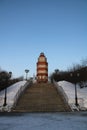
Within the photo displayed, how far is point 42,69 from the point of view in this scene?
247 feet

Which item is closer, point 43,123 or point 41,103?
point 43,123

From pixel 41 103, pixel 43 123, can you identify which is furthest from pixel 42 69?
pixel 43 123

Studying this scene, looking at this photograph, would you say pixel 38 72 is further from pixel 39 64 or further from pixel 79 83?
pixel 79 83

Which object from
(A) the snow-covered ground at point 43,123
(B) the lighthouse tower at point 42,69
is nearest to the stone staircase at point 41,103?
(A) the snow-covered ground at point 43,123

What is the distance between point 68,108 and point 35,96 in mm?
8774

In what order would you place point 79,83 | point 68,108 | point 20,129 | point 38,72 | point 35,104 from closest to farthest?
point 20,129 → point 68,108 → point 35,104 → point 79,83 → point 38,72

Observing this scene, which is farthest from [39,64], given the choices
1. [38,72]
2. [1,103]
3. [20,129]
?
[20,129]

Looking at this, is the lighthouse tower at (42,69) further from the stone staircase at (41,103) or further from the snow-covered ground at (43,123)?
the snow-covered ground at (43,123)

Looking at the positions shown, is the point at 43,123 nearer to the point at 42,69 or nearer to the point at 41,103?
the point at 41,103

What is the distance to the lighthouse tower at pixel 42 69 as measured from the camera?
7419cm

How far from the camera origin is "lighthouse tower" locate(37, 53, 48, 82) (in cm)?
7419

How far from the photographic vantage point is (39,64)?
250 feet

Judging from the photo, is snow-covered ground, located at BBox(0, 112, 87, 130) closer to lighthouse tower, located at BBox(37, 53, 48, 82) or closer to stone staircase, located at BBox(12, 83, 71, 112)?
stone staircase, located at BBox(12, 83, 71, 112)

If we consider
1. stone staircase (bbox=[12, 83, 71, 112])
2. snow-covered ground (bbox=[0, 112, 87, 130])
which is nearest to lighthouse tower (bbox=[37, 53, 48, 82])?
stone staircase (bbox=[12, 83, 71, 112])
